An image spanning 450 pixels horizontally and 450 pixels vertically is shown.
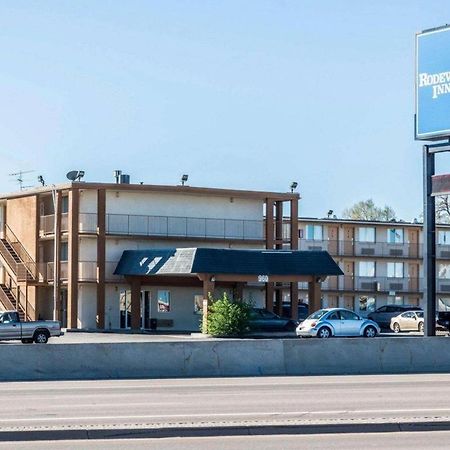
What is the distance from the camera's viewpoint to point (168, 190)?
2741 inches

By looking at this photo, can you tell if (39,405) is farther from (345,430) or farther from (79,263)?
(79,263)

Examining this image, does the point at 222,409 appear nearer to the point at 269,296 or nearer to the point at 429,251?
the point at 429,251

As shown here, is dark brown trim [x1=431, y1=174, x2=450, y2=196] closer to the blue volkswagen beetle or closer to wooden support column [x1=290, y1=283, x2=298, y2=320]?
the blue volkswagen beetle

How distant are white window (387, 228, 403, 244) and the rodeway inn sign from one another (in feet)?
184

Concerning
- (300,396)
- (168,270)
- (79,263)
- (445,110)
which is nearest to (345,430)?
(300,396)

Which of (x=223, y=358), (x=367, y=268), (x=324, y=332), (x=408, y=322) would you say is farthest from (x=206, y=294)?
(x=367, y=268)

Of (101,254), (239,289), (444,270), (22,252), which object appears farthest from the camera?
(444,270)

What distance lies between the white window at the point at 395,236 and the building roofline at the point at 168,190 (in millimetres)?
22521

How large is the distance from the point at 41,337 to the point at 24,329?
3.17 ft

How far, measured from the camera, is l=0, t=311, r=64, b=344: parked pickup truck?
5229 centimetres

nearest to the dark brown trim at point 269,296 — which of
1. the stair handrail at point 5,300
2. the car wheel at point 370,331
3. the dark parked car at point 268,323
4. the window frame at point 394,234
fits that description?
the dark parked car at point 268,323

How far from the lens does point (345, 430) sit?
54.1 ft

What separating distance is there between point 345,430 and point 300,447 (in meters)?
1.60

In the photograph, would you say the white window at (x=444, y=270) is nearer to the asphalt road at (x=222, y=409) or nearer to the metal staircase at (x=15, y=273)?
the metal staircase at (x=15, y=273)
